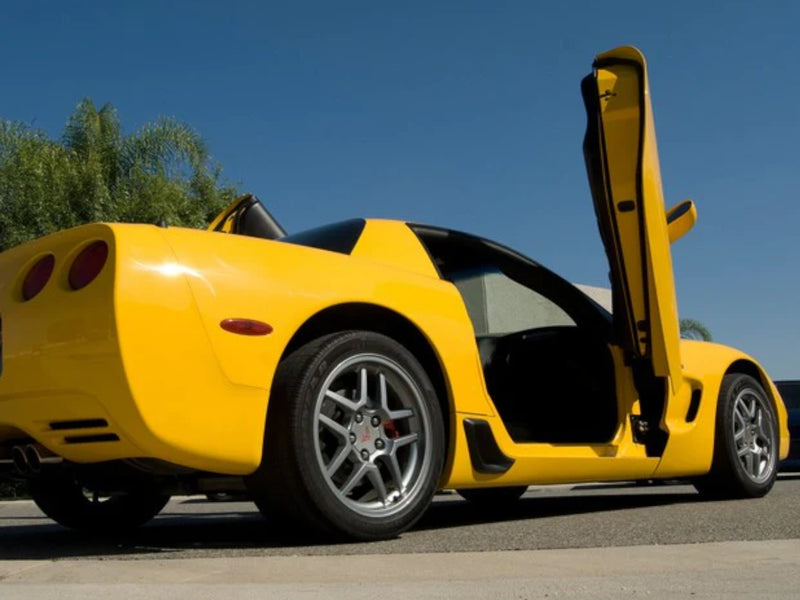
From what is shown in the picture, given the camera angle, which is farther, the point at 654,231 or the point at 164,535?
the point at 654,231

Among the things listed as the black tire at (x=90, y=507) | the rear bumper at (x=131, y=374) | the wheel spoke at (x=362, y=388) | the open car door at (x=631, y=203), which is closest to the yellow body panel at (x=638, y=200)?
the open car door at (x=631, y=203)

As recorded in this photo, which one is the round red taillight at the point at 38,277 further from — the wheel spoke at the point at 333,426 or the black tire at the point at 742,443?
the black tire at the point at 742,443

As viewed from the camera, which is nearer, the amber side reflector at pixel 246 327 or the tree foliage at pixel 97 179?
the amber side reflector at pixel 246 327

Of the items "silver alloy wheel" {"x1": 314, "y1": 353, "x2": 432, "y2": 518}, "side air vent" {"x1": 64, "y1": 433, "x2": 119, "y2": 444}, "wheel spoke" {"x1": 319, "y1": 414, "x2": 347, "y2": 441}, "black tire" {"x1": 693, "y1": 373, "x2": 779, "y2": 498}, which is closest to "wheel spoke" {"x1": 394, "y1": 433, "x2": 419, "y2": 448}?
"silver alloy wheel" {"x1": 314, "y1": 353, "x2": 432, "y2": 518}

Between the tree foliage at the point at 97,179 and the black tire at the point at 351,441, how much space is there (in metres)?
14.9

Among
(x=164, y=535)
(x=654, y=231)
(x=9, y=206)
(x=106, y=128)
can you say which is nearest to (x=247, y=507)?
(x=164, y=535)

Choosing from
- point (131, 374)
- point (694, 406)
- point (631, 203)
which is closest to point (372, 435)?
point (131, 374)

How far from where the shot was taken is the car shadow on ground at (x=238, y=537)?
135 inches

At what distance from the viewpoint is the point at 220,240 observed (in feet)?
11.3

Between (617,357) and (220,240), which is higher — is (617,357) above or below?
below

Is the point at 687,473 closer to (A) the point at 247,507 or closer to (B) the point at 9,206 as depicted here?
(A) the point at 247,507

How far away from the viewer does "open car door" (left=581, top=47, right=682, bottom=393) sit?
15.9 ft

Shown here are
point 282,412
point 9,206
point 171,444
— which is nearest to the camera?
point 171,444

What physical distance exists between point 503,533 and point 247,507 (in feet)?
14.8
